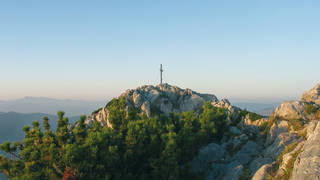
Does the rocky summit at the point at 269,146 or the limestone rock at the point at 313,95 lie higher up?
the limestone rock at the point at 313,95

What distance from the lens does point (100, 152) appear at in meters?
26.0

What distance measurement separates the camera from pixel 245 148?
142ft

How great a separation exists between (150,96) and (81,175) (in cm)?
6594

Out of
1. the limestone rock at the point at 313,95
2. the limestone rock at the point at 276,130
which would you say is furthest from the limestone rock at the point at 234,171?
the limestone rock at the point at 313,95

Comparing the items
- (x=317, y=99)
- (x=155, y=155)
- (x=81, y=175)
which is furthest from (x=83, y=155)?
(x=317, y=99)

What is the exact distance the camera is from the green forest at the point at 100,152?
79.7ft

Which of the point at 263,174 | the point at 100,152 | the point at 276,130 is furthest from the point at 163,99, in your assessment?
the point at 263,174

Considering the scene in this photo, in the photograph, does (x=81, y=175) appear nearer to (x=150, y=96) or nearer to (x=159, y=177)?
(x=159, y=177)

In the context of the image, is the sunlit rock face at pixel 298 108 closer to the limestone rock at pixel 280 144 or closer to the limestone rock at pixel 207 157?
the limestone rock at pixel 280 144

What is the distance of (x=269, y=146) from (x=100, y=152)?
3402 centimetres

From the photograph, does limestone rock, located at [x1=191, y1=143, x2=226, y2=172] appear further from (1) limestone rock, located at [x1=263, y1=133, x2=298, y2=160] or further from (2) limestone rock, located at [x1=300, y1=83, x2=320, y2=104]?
(2) limestone rock, located at [x1=300, y1=83, x2=320, y2=104]

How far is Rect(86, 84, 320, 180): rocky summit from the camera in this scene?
22403mm

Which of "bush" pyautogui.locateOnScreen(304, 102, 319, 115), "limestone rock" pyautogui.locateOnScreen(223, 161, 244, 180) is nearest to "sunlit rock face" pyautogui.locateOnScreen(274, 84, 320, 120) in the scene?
"bush" pyautogui.locateOnScreen(304, 102, 319, 115)

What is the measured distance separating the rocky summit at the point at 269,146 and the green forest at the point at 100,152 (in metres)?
5.53
